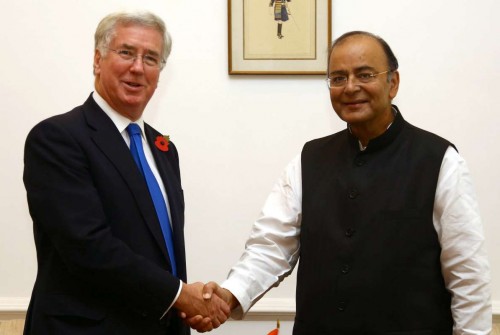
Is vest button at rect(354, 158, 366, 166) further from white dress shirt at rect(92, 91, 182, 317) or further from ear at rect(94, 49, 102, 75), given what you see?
ear at rect(94, 49, 102, 75)

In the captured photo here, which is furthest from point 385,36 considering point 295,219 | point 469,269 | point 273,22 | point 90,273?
point 90,273

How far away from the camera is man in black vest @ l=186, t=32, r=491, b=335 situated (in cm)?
194

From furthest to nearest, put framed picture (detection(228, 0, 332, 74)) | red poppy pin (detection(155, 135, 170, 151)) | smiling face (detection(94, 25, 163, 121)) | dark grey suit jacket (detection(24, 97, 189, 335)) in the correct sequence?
framed picture (detection(228, 0, 332, 74)) < red poppy pin (detection(155, 135, 170, 151)) < smiling face (detection(94, 25, 163, 121)) < dark grey suit jacket (detection(24, 97, 189, 335))

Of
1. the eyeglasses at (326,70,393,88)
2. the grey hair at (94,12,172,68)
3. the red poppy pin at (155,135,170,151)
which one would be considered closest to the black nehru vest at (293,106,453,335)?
the eyeglasses at (326,70,393,88)

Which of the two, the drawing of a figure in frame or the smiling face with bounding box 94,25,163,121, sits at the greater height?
the drawing of a figure in frame

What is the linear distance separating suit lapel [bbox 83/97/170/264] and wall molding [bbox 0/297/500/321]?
1.13 meters

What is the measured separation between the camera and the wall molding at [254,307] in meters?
3.03

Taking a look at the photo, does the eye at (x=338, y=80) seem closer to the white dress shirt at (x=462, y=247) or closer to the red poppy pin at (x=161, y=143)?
the white dress shirt at (x=462, y=247)

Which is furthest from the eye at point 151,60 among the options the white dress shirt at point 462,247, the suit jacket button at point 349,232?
the white dress shirt at point 462,247

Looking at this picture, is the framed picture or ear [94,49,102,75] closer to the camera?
ear [94,49,102,75]

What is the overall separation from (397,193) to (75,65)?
5.52 ft

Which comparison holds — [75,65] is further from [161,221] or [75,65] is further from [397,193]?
[397,193]

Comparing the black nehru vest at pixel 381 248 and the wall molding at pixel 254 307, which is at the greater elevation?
the black nehru vest at pixel 381 248

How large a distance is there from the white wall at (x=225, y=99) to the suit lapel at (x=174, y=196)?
820mm
